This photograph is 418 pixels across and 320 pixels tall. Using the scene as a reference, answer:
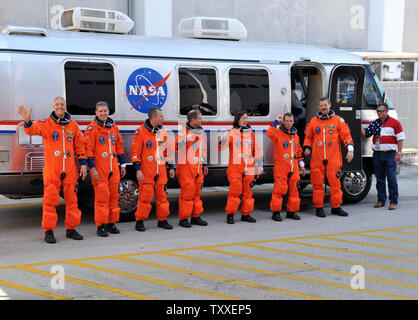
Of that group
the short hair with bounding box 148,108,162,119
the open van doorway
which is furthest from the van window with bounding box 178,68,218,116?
the open van doorway

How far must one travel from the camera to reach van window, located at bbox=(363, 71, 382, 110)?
10336 mm

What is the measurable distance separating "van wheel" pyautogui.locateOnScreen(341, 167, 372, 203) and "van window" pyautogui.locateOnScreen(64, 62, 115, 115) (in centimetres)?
438

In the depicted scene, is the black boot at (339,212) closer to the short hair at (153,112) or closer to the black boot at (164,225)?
the black boot at (164,225)

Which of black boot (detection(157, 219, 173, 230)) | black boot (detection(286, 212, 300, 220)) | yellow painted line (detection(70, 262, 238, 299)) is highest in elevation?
yellow painted line (detection(70, 262, 238, 299))

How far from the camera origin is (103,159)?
7.86 m

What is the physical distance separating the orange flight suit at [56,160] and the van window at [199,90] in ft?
6.58

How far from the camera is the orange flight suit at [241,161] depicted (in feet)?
28.7

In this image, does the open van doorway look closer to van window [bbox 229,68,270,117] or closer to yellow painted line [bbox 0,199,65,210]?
van window [bbox 229,68,270,117]

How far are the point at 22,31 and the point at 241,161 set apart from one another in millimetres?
3587

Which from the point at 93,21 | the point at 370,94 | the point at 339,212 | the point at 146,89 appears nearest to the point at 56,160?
the point at 146,89

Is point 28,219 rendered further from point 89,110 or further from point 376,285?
point 376,285

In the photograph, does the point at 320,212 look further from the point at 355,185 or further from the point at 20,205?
the point at 20,205

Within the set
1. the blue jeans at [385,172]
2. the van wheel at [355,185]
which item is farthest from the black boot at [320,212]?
the blue jeans at [385,172]

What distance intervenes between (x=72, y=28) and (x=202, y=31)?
2090 millimetres
